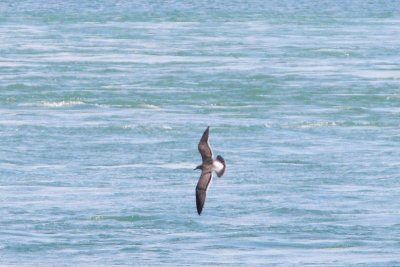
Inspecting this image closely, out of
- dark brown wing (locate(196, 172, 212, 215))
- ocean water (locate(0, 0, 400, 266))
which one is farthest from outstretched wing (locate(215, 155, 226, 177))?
ocean water (locate(0, 0, 400, 266))

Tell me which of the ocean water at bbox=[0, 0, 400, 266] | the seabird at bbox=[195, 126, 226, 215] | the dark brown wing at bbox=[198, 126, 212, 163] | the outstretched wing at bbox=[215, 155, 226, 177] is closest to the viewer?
the outstretched wing at bbox=[215, 155, 226, 177]

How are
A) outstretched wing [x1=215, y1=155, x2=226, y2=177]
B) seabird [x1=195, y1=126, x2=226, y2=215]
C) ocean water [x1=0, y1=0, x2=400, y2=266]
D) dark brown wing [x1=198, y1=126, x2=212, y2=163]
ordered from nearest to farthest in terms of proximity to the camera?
outstretched wing [x1=215, y1=155, x2=226, y2=177] → seabird [x1=195, y1=126, x2=226, y2=215] → dark brown wing [x1=198, y1=126, x2=212, y2=163] → ocean water [x1=0, y1=0, x2=400, y2=266]

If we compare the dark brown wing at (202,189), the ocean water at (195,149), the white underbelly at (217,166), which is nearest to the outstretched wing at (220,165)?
the white underbelly at (217,166)

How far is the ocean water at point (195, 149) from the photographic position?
1273 cm

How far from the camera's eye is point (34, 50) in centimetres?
2673

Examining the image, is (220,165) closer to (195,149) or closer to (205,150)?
(205,150)

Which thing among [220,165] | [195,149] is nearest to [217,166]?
[220,165]

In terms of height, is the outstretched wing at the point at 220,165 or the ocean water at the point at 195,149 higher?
the outstretched wing at the point at 220,165

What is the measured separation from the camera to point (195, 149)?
16672 millimetres

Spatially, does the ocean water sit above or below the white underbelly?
below

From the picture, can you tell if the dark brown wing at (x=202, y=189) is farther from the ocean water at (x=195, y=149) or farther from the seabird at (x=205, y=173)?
the ocean water at (x=195, y=149)

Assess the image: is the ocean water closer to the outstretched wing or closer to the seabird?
the seabird

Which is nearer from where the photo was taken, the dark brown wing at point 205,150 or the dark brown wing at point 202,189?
the dark brown wing at point 202,189

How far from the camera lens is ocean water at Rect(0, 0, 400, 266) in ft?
41.8
